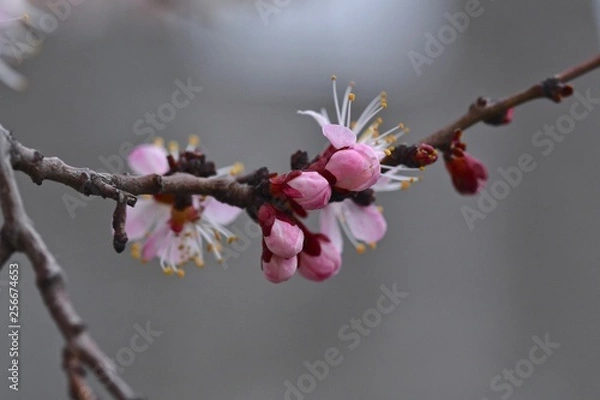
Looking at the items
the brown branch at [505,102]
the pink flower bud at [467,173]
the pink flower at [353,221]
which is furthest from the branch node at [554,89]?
the pink flower at [353,221]

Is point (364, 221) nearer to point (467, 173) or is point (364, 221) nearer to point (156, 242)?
point (467, 173)

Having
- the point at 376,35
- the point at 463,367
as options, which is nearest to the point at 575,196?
the point at 463,367

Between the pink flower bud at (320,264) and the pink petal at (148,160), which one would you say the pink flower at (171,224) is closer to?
the pink petal at (148,160)

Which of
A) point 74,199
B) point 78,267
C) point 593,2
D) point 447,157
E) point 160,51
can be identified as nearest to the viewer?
point 447,157

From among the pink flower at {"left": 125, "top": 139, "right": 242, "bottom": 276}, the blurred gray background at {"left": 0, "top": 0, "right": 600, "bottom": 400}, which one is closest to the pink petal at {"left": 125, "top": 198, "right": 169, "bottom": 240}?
the pink flower at {"left": 125, "top": 139, "right": 242, "bottom": 276}

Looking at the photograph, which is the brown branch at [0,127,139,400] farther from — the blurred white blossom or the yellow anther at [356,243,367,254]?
the blurred white blossom

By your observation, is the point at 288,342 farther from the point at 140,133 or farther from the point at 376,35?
the point at 376,35
